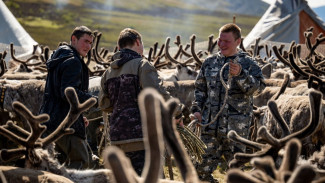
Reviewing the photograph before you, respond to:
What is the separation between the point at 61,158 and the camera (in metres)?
4.69

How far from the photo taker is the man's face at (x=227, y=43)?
16.3ft

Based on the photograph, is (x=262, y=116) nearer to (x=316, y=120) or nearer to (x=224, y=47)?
(x=224, y=47)

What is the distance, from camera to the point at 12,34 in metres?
20.4

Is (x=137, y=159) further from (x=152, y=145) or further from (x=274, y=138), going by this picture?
(x=152, y=145)

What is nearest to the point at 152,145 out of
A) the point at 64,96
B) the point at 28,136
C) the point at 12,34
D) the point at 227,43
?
the point at 28,136

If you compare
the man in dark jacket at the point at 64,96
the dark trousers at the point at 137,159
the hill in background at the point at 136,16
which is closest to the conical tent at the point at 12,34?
the man in dark jacket at the point at 64,96

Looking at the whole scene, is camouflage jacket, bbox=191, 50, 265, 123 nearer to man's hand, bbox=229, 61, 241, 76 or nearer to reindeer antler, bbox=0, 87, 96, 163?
man's hand, bbox=229, 61, 241, 76

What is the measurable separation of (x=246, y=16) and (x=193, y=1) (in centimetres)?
1359

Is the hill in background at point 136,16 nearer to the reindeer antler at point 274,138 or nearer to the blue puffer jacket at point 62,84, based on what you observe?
the blue puffer jacket at point 62,84

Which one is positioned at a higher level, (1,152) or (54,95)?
(54,95)

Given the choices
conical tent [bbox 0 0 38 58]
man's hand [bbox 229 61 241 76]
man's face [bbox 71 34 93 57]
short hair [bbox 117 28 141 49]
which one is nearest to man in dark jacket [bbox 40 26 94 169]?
man's face [bbox 71 34 93 57]

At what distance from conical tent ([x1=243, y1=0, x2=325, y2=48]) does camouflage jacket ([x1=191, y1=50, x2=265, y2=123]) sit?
17158mm

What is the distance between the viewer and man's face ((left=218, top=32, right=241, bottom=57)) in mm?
4977

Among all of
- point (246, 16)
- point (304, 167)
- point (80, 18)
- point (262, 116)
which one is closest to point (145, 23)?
point (80, 18)
